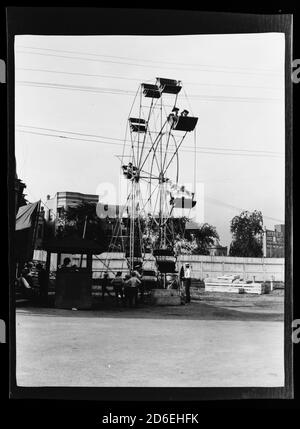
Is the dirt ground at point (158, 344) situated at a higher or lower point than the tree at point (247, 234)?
lower

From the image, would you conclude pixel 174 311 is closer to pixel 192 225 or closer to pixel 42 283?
pixel 192 225

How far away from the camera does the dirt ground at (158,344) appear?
203 inches

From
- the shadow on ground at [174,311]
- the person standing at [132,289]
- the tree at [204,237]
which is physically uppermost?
the tree at [204,237]

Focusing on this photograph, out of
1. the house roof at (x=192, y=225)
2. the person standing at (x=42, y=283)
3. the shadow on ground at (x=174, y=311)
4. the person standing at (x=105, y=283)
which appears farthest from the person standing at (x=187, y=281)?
the person standing at (x=42, y=283)

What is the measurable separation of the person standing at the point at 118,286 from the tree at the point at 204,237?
841mm

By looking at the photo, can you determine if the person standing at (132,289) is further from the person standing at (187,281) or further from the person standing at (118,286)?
the person standing at (187,281)

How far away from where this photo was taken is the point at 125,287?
5.69m

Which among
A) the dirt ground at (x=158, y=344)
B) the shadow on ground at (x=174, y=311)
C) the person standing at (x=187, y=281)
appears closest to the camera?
the dirt ground at (x=158, y=344)

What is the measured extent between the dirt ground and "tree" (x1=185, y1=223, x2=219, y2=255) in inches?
18.0

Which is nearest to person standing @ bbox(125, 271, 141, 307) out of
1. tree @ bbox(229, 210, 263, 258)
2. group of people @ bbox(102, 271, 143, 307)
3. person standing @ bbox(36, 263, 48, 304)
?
group of people @ bbox(102, 271, 143, 307)

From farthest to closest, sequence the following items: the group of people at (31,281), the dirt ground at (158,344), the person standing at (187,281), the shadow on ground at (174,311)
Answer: the person standing at (187,281)
the shadow on ground at (174,311)
the group of people at (31,281)
the dirt ground at (158,344)

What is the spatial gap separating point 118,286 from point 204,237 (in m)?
1.04

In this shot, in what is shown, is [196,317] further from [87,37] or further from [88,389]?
[87,37]
